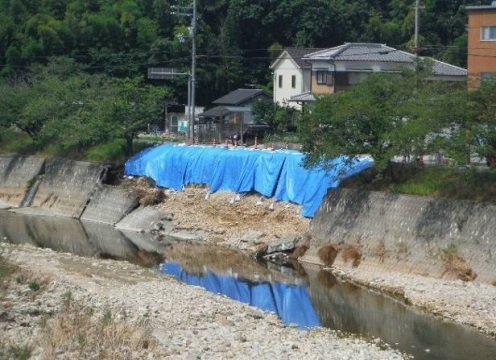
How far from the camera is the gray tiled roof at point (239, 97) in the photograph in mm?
59406

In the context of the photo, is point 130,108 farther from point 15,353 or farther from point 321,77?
point 15,353

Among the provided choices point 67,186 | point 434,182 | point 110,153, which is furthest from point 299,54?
point 434,182

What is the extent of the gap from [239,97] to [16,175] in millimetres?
16640

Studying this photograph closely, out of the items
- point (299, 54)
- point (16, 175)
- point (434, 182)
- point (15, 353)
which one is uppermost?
point (299, 54)

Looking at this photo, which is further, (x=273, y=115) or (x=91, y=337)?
(x=273, y=115)

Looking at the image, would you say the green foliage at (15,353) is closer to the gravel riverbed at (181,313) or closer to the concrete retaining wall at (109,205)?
the gravel riverbed at (181,313)

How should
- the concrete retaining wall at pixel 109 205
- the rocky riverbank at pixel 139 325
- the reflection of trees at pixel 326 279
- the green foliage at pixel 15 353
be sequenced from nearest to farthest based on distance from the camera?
1. the green foliage at pixel 15 353
2. the rocky riverbank at pixel 139 325
3. the reflection of trees at pixel 326 279
4. the concrete retaining wall at pixel 109 205

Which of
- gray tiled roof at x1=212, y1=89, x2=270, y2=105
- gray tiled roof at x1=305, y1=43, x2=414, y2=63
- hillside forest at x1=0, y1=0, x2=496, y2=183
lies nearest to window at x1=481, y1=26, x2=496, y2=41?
hillside forest at x1=0, y1=0, x2=496, y2=183

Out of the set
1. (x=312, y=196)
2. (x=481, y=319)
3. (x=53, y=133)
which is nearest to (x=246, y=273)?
(x=312, y=196)

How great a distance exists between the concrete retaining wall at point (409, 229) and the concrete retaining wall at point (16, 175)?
1878cm

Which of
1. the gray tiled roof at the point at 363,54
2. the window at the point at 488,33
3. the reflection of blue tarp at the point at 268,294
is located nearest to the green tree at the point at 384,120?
the reflection of blue tarp at the point at 268,294

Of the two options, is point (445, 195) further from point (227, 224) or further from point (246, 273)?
point (227, 224)

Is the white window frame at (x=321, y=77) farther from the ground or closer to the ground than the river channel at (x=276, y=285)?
farther from the ground

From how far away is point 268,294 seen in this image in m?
28.1
